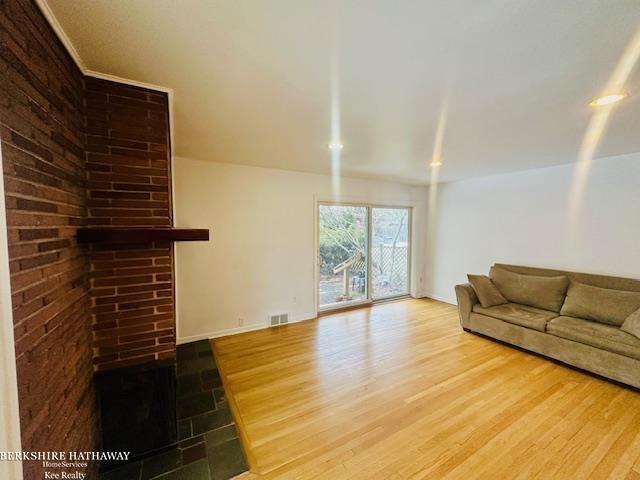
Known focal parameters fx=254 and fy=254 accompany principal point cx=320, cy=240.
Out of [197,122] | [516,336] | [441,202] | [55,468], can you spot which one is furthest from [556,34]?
[441,202]

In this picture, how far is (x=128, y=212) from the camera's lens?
159 centimetres

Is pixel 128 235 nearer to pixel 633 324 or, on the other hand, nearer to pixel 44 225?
pixel 44 225

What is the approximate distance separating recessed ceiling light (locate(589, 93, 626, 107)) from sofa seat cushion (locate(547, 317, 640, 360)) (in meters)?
2.23

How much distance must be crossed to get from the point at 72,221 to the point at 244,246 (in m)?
2.33

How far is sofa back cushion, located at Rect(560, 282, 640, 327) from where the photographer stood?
8.83ft

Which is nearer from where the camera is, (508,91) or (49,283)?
(49,283)

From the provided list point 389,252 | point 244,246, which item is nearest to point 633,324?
point 389,252

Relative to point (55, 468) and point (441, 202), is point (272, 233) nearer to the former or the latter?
point (55, 468)

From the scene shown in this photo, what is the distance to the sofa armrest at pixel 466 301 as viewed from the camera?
11.8 ft

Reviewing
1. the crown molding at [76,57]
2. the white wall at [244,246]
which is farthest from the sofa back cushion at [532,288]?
the crown molding at [76,57]

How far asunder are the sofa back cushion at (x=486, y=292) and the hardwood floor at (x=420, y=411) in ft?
1.80

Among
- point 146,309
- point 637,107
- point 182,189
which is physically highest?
point 637,107

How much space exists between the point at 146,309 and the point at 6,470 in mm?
935

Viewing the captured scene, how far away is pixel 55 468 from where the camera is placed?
3.62 feet
